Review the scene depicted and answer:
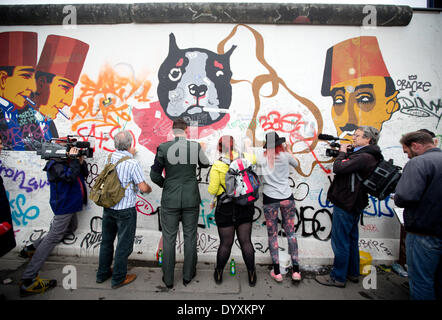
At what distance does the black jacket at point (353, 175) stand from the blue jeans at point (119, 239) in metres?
2.78

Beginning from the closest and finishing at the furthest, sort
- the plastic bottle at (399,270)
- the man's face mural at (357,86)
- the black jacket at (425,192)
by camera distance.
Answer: the black jacket at (425,192)
the plastic bottle at (399,270)
the man's face mural at (357,86)

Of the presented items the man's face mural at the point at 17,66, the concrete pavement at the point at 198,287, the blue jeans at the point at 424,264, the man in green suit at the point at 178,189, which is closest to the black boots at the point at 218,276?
the concrete pavement at the point at 198,287

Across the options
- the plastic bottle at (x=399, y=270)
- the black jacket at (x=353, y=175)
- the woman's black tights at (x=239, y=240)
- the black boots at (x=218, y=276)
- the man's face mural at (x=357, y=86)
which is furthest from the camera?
the man's face mural at (x=357, y=86)

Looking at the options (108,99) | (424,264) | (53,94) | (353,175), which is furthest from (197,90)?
(424,264)

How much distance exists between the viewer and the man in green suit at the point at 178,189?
8.46 ft

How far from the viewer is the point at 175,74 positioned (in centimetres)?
358

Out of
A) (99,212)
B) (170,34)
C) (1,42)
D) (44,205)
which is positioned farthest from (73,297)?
(1,42)

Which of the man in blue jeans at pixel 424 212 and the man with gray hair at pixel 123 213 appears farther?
the man with gray hair at pixel 123 213

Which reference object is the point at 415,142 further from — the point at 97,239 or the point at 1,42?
the point at 1,42

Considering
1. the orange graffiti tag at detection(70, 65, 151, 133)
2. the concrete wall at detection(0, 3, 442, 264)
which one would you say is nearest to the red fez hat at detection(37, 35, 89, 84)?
the orange graffiti tag at detection(70, 65, 151, 133)

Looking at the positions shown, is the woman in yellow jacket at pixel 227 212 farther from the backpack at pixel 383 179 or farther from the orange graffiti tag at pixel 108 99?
the orange graffiti tag at pixel 108 99

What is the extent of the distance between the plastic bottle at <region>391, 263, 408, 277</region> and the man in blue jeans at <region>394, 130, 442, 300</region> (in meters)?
1.11

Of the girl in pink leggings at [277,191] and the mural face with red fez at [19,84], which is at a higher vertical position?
the mural face with red fez at [19,84]
